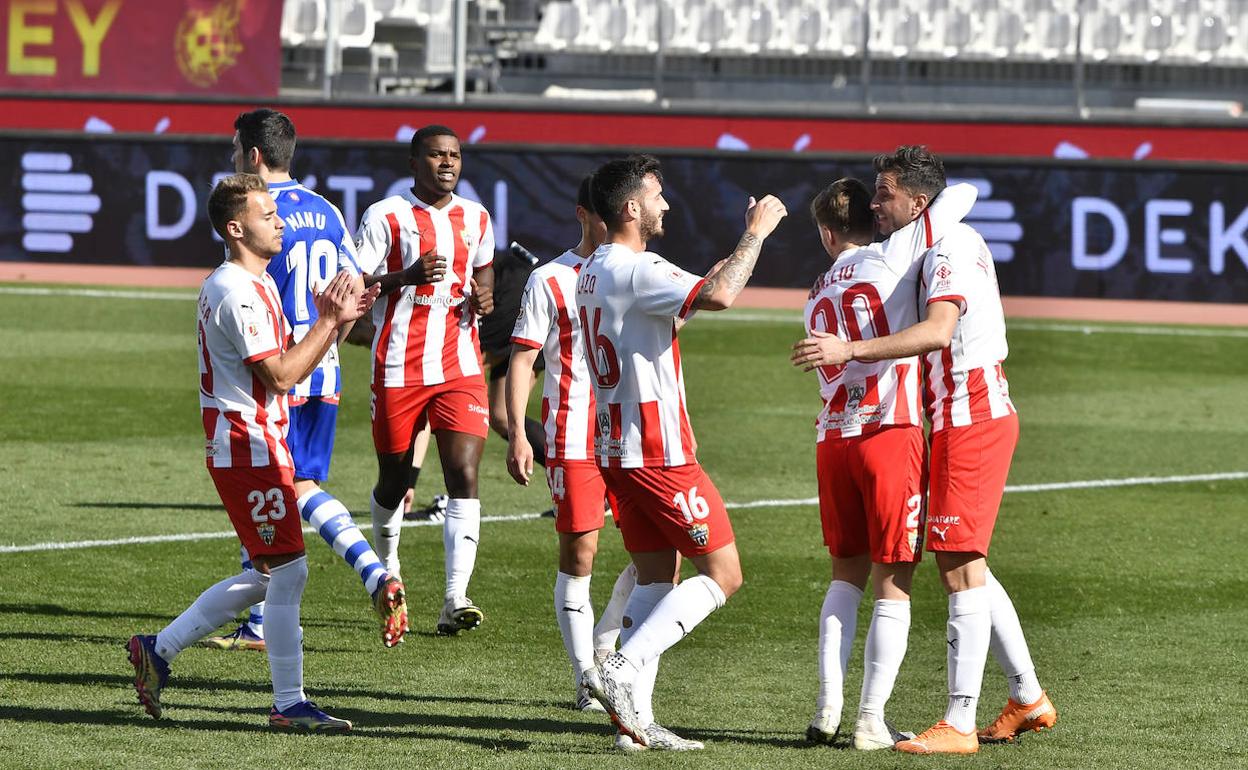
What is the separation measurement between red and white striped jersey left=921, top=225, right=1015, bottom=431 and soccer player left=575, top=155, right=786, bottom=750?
1.99 ft

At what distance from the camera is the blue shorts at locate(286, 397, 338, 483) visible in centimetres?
721

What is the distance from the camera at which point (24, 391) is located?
14734mm

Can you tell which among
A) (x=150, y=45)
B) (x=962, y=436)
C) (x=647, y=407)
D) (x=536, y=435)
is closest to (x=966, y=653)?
(x=962, y=436)

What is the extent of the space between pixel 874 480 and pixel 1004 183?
1570 cm

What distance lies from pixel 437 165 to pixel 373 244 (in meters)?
0.45

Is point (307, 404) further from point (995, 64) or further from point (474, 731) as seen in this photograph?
point (995, 64)

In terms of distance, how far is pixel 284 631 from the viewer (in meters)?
5.82

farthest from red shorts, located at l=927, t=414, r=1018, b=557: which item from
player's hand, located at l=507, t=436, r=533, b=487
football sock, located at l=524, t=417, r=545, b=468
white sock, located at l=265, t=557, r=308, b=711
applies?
football sock, located at l=524, t=417, r=545, b=468

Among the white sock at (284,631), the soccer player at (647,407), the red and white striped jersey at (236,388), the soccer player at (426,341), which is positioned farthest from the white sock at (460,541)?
the soccer player at (647,407)

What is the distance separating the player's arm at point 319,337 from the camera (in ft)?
18.5

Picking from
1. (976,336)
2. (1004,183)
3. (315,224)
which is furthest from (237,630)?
(1004,183)

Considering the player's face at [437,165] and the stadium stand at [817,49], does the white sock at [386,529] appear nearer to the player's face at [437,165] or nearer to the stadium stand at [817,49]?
the player's face at [437,165]

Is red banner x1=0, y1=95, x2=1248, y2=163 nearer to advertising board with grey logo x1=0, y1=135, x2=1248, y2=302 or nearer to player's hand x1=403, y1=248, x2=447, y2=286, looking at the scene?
advertising board with grey logo x1=0, y1=135, x2=1248, y2=302

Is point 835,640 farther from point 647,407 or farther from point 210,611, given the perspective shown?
point 210,611
